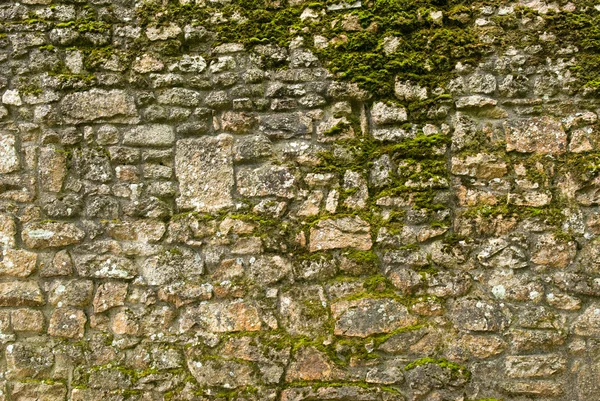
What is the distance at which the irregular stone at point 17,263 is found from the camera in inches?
133

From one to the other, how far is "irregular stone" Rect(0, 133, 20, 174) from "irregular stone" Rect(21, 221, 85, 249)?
0.46m

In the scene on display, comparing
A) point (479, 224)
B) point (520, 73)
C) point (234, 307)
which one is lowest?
Answer: point (234, 307)

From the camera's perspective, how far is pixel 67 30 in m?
3.52

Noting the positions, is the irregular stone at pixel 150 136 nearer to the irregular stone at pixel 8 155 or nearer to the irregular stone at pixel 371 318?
the irregular stone at pixel 8 155

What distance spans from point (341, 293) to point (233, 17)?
2.03 metres

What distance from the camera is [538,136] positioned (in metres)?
3.20

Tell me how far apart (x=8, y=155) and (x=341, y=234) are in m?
2.39

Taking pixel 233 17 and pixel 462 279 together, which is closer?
pixel 462 279

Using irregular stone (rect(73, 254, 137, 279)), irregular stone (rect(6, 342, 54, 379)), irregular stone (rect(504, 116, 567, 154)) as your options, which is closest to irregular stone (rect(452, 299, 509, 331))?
irregular stone (rect(504, 116, 567, 154))

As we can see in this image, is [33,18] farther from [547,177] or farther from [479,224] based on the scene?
[547,177]

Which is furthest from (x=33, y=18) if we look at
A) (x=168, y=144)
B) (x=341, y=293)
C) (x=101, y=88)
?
(x=341, y=293)

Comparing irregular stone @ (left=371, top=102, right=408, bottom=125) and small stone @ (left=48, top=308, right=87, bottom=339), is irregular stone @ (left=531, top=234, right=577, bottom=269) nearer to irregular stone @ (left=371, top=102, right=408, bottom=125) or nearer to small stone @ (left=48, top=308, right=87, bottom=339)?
→ irregular stone @ (left=371, top=102, right=408, bottom=125)

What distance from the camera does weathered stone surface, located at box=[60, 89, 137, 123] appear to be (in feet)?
11.4

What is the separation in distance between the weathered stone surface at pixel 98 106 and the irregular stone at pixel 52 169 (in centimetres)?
26
